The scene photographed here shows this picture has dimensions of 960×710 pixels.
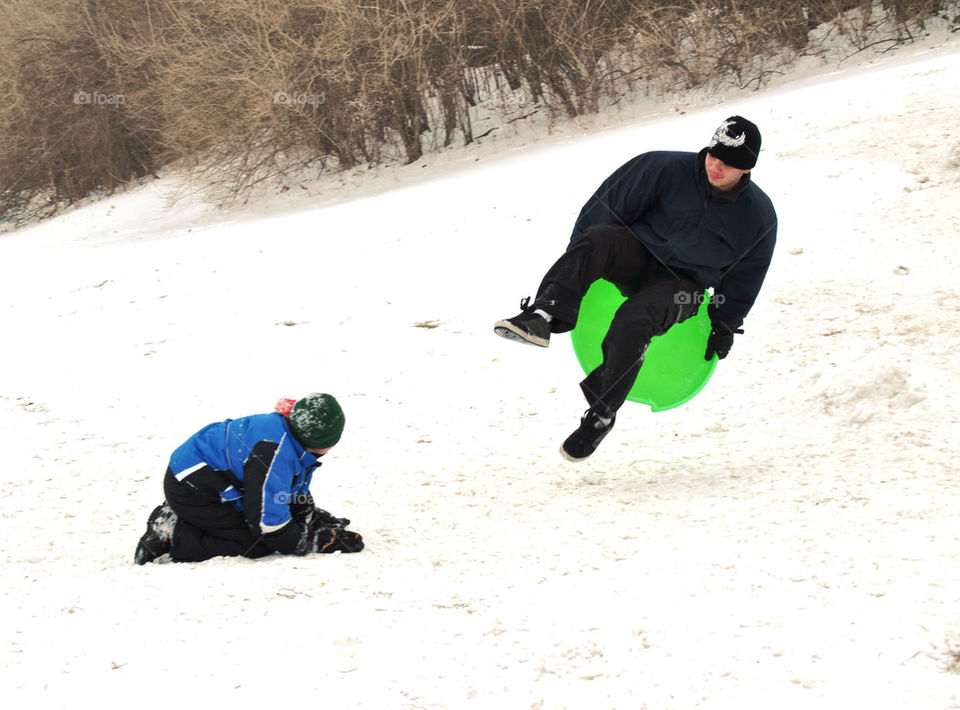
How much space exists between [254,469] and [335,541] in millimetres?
418

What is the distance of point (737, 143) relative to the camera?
3.80m

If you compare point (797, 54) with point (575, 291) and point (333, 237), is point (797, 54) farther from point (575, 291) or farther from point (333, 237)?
point (575, 291)

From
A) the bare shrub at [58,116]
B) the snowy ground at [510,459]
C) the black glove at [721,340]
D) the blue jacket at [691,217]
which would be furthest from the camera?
the bare shrub at [58,116]

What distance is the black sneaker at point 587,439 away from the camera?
391 centimetres

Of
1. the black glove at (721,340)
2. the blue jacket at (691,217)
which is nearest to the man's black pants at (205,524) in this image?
the blue jacket at (691,217)

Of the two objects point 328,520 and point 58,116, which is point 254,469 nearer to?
point 328,520

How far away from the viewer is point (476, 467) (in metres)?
4.83

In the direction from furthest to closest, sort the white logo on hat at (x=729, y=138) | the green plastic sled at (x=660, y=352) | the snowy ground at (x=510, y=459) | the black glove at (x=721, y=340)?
the green plastic sled at (x=660, y=352), the black glove at (x=721, y=340), the white logo on hat at (x=729, y=138), the snowy ground at (x=510, y=459)

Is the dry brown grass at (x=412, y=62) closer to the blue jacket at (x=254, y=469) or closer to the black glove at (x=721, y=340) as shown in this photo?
the black glove at (x=721, y=340)

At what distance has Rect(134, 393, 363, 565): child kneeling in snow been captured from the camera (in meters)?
3.53

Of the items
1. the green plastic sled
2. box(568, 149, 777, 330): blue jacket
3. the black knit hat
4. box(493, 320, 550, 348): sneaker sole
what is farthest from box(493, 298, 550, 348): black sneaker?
the black knit hat

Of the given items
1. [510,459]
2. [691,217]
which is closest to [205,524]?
[510,459]

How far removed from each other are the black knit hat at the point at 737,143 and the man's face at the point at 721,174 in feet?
0.08

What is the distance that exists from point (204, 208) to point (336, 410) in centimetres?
1171
